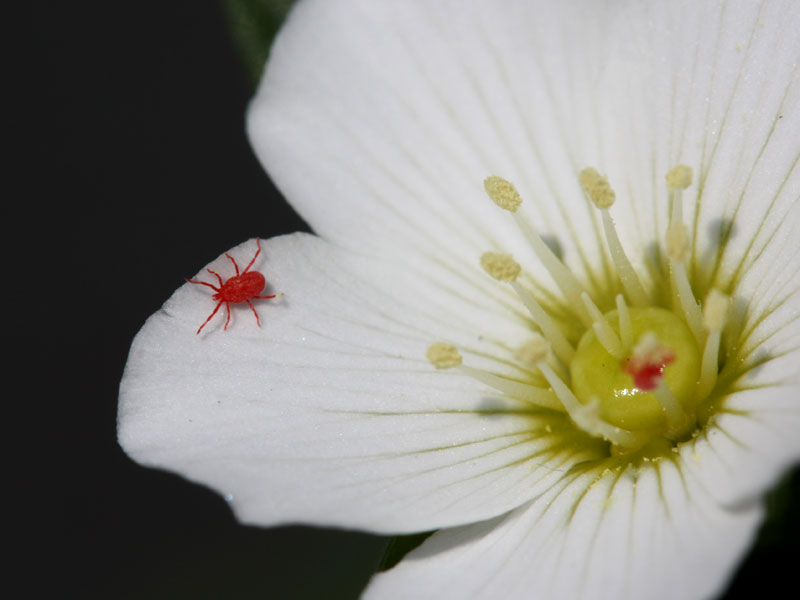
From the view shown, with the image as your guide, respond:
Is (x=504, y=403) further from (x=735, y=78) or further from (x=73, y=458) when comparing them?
(x=73, y=458)

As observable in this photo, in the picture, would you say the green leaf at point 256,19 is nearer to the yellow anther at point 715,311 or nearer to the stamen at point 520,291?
the stamen at point 520,291

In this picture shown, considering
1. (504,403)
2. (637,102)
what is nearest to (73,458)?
(504,403)

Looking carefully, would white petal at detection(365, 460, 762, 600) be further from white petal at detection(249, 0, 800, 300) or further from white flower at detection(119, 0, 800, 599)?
white petal at detection(249, 0, 800, 300)

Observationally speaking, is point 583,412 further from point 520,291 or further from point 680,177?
point 680,177

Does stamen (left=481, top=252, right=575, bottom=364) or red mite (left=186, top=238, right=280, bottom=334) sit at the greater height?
stamen (left=481, top=252, right=575, bottom=364)

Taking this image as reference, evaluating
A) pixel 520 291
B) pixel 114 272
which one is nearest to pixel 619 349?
pixel 520 291

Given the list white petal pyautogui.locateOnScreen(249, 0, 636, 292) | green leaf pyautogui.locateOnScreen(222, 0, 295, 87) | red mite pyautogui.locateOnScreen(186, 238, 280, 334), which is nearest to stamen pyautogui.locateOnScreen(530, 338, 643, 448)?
white petal pyautogui.locateOnScreen(249, 0, 636, 292)

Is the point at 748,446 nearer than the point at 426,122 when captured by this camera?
Yes
